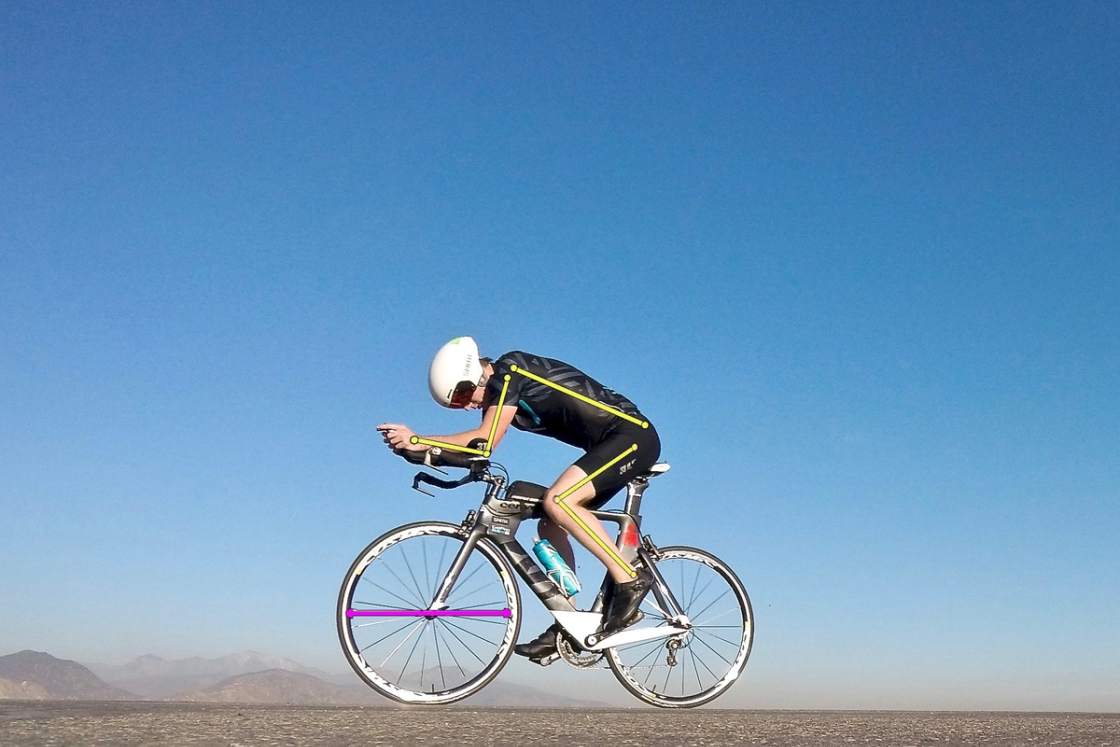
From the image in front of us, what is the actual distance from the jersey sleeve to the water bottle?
3.65ft

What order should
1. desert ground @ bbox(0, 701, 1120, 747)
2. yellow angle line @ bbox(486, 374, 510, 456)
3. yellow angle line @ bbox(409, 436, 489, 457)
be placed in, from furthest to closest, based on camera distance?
yellow angle line @ bbox(486, 374, 510, 456), yellow angle line @ bbox(409, 436, 489, 457), desert ground @ bbox(0, 701, 1120, 747)

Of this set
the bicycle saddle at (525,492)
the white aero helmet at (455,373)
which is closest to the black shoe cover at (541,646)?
the bicycle saddle at (525,492)

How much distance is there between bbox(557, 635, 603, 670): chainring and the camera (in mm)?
7797

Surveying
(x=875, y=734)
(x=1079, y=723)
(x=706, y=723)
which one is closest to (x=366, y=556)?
(x=706, y=723)

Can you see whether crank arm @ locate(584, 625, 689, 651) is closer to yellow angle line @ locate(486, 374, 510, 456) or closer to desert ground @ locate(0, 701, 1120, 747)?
desert ground @ locate(0, 701, 1120, 747)

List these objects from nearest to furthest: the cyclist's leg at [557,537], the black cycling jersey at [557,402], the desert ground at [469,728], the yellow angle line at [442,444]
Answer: the desert ground at [469,728] → the yellow angle line at [442,444] → the black cycling jersey at [557,402] → the cyclist's leg at [557,537]

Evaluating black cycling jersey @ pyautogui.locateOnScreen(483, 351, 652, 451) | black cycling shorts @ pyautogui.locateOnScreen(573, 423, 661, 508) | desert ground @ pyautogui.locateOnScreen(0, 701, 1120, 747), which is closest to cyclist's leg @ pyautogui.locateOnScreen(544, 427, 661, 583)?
black cycling shorts @ pyautogui.locateOnScreen(573, 423, 661, 508)

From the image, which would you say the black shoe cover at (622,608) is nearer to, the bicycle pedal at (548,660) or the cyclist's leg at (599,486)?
the cyclist's leg at (599,486)

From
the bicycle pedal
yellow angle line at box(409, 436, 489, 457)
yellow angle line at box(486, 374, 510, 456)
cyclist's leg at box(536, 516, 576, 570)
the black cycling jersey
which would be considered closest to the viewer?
yellow angle line at box(409, 436, 489, 457)

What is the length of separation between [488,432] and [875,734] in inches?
129

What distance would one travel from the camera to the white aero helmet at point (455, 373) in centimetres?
760

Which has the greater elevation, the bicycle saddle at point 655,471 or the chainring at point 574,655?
the bicycle saddle at point 655,471

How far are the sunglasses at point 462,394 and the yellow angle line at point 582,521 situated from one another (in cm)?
97

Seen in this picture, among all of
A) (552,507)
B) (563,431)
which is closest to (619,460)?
(563,431)
